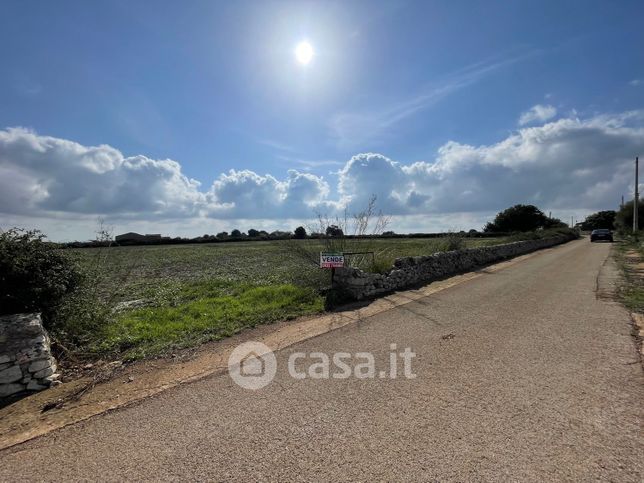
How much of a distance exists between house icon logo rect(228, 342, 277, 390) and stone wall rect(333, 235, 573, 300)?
409 cm

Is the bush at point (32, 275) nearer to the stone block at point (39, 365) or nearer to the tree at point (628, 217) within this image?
the stone block at point (39, 365)

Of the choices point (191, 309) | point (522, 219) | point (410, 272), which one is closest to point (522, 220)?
point (522, 219)

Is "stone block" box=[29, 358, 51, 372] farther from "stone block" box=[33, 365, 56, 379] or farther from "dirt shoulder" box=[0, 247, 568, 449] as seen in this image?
"dirt shoulder" box=[0, 247, 568, 449]

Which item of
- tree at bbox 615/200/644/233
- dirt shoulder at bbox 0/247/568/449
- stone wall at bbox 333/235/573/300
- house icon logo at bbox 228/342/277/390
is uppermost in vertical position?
tree at bbox 615/200/644/233

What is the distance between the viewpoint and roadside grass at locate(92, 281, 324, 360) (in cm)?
593

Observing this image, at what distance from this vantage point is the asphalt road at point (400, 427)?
268 cm

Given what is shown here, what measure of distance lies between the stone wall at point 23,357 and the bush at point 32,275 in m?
0.47

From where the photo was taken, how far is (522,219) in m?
62.0

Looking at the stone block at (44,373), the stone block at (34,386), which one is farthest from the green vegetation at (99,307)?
the stone block at (34,386)

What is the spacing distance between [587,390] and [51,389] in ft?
20.4

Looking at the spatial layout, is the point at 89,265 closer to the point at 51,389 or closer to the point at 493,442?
the point at 51,389

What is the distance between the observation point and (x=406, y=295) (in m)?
9.73

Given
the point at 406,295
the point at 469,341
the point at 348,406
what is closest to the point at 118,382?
the point at 348,406

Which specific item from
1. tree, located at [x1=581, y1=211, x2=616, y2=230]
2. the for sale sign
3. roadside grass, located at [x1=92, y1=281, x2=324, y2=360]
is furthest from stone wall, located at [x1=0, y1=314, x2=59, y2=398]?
tree, located at [x1=581, y1=211, x2=616, y2=230]
